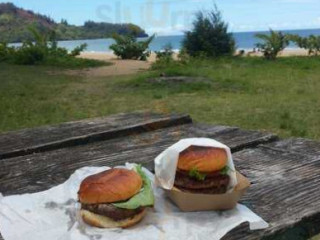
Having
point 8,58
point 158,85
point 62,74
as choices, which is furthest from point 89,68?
point 158,85

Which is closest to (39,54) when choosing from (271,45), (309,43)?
(271,45)

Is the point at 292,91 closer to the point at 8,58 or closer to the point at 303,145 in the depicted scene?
the point at 303,145

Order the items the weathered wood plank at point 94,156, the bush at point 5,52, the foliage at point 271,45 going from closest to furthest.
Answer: the weathered wood plank at point 94,156
the foliage at point 271,45
the bush at point 5,52

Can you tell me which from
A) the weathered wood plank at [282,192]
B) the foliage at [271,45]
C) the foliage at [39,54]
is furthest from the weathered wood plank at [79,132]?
the foliage at [39,54]

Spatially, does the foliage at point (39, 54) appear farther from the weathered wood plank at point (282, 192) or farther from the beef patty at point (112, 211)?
the beef patty at point (112, 211)

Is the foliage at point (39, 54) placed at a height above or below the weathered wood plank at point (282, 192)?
below

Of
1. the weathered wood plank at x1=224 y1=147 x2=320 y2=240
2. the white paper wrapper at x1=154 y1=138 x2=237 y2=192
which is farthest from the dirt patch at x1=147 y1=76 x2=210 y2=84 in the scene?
the white paper wrapper at x1=154 y1=138 x2=237 y2=192
